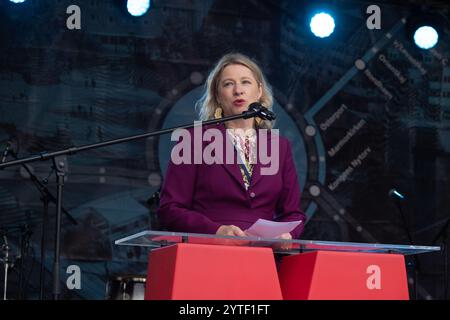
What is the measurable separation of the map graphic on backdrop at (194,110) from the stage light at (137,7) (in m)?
0.08

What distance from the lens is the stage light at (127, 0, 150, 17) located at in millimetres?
6328

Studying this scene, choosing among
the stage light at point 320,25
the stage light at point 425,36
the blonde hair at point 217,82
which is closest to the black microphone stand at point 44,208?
the blonde hair at point 217,82

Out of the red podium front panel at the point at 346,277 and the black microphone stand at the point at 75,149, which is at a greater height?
the black microphone stand at the point at 75,149

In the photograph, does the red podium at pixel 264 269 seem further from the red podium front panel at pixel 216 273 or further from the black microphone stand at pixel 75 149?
the black microphone stand at pixel 75 149

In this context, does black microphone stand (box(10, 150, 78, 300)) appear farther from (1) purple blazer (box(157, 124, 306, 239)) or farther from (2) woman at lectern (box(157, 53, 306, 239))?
(1) purple blazer (box(157, 124, 306, 239))

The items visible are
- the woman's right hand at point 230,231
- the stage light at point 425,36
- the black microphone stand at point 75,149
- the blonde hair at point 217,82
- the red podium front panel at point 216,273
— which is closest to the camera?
the red podium front panel at point 216,273

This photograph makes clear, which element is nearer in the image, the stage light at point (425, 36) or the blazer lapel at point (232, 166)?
the blazer lapel at point (232, 166)

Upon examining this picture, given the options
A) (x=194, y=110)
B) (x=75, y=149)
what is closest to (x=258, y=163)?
(x=75, y=149)

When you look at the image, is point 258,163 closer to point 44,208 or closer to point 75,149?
point 75,149

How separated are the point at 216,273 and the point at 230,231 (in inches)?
12.6

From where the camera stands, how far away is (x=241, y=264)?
2127 mm

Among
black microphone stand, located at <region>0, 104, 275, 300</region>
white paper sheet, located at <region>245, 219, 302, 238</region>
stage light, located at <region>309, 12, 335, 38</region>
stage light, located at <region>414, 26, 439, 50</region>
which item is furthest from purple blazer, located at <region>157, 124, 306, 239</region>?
stage light, located at <region>414, 26, 439, 50</region>

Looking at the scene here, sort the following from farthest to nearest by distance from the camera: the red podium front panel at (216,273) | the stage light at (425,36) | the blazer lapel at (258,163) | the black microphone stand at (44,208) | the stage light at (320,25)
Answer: the stage light at (425,36)
the stage light at (320,25)
the black microphone stand at (44,208)
the blazer lapel at (258,163)
the red podium front panel at (216,273)

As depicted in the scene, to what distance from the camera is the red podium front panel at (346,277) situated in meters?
2.18
